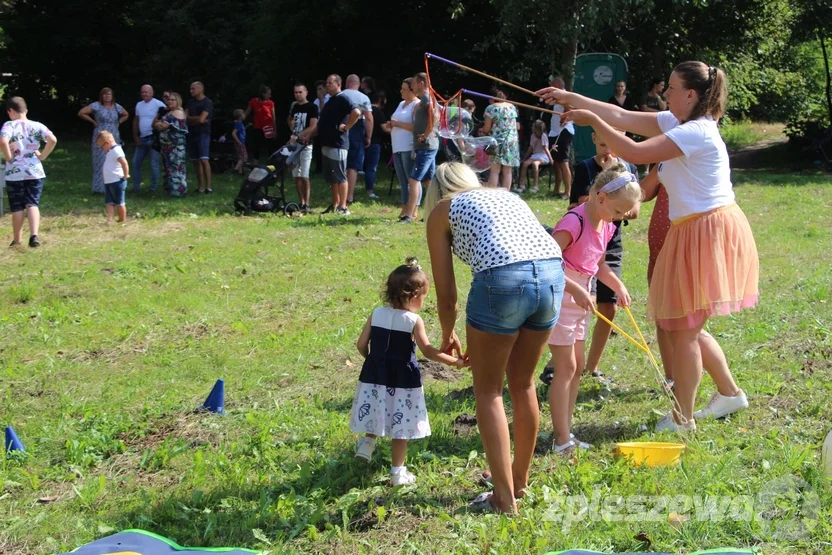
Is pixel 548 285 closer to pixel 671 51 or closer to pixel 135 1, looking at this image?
pixel 671 51

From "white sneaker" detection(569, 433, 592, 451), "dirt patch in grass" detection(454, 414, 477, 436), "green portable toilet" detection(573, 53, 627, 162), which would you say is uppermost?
"green portable toilet" detection(573, 53, 627, 162)

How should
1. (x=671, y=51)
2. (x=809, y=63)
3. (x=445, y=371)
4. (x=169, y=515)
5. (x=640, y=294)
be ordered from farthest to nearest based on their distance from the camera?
1. (x=809, y=63)
2. (x=671, y=51)
3. (x=640, y=294)
4. (x=445, y=371)
5. (x=169, y=515)

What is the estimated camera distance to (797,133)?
20688 mm

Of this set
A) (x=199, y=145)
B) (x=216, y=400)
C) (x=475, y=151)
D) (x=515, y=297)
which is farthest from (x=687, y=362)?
(x=199, y=145)

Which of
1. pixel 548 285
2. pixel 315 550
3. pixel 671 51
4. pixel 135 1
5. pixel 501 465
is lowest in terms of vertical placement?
pixel 315 550

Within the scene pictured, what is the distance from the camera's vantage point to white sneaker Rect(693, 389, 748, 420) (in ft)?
16.8

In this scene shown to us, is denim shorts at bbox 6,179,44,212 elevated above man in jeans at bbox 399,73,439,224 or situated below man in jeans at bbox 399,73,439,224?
below

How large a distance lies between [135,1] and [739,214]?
27.0 meters

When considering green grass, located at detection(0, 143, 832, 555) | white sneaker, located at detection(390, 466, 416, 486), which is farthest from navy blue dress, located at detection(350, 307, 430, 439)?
green grass, located at detection(0, 143, 832, 555)

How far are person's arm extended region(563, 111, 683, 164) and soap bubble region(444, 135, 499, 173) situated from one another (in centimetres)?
607

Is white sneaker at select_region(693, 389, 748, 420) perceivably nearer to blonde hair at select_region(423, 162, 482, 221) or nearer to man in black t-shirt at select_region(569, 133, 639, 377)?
man in black t-shirt at select_region(569, 133, 639, 377)

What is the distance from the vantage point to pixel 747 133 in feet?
84.1

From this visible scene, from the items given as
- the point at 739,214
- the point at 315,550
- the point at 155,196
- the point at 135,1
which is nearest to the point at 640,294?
the point at 739,214

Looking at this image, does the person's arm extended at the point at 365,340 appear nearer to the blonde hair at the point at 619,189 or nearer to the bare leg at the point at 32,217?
the blonde hair at the point at 619,189
